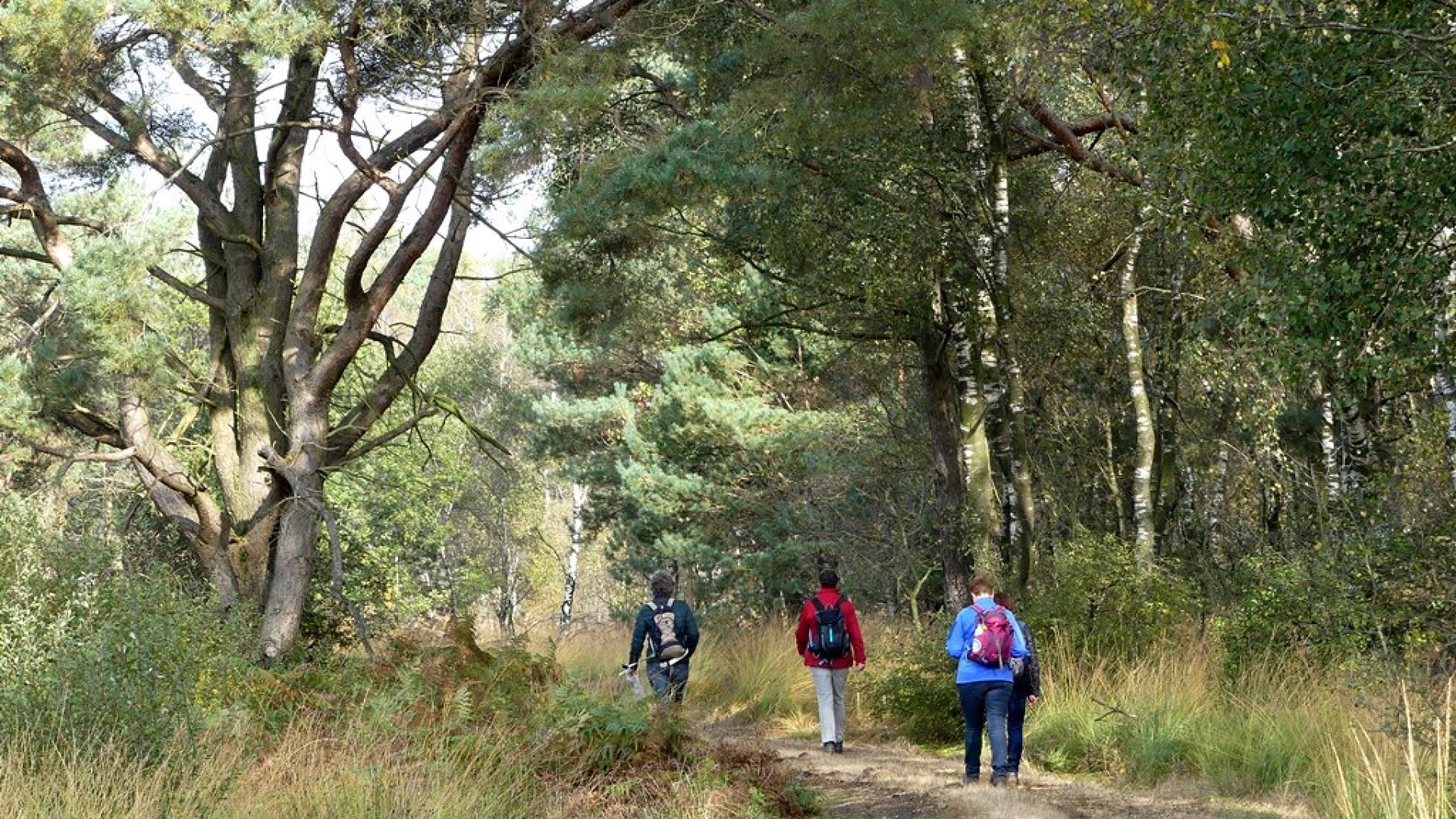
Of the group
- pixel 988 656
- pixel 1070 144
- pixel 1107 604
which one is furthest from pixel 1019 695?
pixel 1070 144

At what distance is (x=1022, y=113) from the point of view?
711 inches

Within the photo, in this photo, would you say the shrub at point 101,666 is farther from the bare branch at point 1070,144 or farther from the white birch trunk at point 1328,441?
the white birch trunk at point 1328,441

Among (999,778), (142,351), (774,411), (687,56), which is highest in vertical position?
(687,56)

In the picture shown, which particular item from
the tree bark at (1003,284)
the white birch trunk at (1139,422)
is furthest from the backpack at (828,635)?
the white birch trunk at (1139,422)

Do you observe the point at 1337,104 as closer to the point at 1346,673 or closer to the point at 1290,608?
the point at 1346,673

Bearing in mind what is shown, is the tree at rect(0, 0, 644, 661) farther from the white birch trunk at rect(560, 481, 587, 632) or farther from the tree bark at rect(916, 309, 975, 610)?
the white birch trunk at rect(560, 481, 587, 632)

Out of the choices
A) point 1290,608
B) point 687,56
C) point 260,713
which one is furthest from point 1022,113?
point 260,713

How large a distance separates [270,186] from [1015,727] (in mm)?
10378

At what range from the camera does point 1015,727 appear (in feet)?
37.9

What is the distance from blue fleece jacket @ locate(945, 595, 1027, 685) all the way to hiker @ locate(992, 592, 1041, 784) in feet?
0.29

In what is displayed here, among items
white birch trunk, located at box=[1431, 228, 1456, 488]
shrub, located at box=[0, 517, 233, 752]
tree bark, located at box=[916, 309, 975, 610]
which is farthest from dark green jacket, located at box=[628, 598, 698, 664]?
white birch trunk, located at box=[1431, 228, 1456, 488]

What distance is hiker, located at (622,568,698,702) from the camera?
584 inches

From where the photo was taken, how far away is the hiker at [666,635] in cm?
1484

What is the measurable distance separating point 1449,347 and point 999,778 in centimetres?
445
